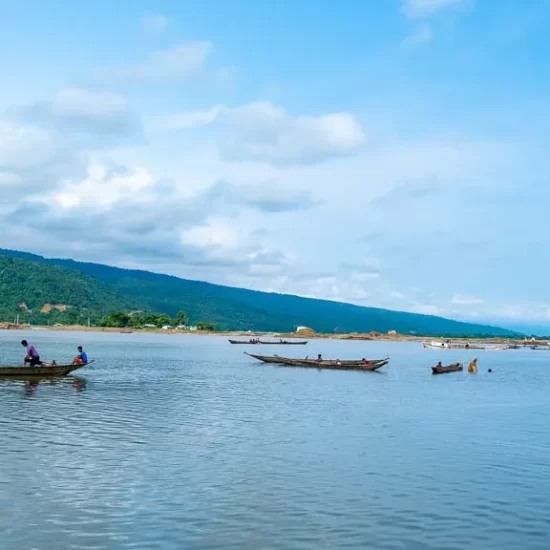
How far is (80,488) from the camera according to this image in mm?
18391

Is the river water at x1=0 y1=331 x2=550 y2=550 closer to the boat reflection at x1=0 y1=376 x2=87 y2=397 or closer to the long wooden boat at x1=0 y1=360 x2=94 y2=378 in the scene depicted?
the boat reflection at x1=0 y1=376 x2=87 y2=397

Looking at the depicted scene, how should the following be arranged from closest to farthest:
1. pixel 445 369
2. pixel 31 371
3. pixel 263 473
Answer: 1. pixel 263 473
2. pixel 31 371
3. pixel 445 369

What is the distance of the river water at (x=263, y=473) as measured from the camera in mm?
15414

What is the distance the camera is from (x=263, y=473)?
2116 centimetres

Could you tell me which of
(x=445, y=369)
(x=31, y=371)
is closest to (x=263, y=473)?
(x=31, y=371)

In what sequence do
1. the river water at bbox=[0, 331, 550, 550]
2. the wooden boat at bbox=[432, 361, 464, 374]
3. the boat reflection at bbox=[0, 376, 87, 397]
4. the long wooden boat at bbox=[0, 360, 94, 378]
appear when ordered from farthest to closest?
the wooden boat at bbox=[432, 361, 464, 374] → the long wooden boat at bbox=[0, 360, 94, 378] → the boat reflection at bbox=[0, 376, 87, 397] → the river water at bbox=[0, 331, 550, 550]

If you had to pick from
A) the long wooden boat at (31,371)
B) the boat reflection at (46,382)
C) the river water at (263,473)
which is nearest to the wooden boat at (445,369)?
the river water at (263,473)

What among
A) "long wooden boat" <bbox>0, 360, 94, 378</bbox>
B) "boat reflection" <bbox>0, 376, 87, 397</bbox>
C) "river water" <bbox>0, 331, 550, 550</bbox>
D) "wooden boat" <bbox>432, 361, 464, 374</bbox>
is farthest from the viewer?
"wooden boat" <bbox>432, 361, 464, 374</bbox>

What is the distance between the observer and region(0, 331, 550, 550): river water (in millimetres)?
15414

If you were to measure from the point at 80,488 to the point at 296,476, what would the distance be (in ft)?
21.8

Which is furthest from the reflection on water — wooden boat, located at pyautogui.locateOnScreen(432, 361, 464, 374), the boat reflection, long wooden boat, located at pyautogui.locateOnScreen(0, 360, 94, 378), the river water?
wooden boat, located at pyautogui.locateOnScreen(432, 361, 464, 374)

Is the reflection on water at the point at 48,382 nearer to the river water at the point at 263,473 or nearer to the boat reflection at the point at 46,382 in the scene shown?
the boat reflection at the point at 46,382

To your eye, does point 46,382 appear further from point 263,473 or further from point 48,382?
point 263,473

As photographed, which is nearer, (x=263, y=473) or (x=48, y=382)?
(x=263, y=473)
